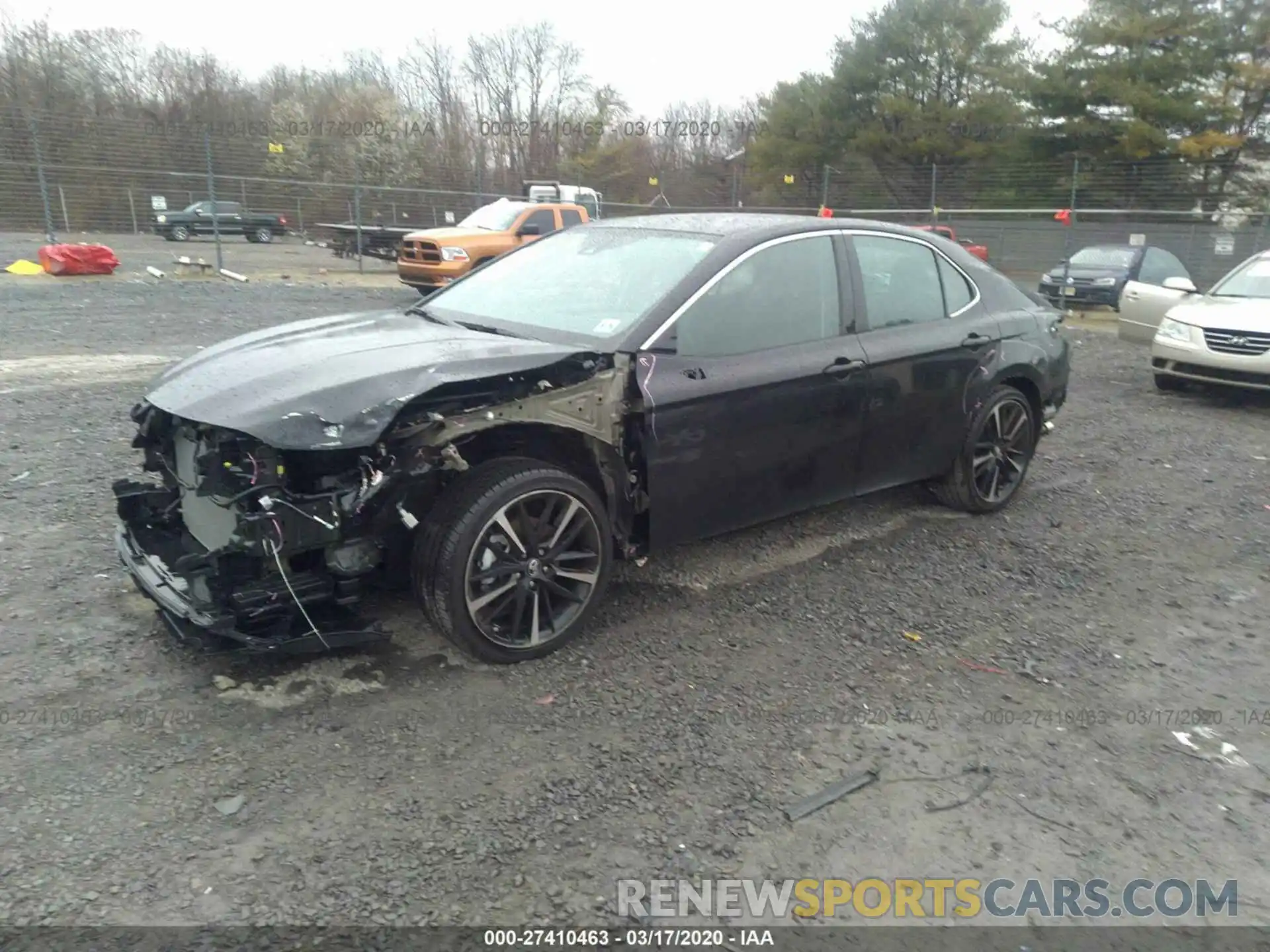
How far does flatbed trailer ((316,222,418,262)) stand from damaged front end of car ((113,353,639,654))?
65.4ft

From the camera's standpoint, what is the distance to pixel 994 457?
18.1ft

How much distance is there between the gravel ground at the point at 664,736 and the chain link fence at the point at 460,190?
1634cm

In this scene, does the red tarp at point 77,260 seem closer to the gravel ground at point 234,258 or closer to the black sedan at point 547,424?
the gravel ground at point 234,258

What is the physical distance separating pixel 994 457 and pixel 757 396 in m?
2.06

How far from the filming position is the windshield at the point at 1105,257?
17.6 m

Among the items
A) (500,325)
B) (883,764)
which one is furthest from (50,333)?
(883,764)

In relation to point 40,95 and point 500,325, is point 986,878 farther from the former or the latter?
point 40,95

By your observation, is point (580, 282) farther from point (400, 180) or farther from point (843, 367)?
point (400, 180)

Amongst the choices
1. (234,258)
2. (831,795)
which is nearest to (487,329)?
(831,795)

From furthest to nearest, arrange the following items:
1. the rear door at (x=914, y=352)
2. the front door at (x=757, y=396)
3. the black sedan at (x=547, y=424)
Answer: the rear door at (x=914, y=352), the front door at (x=757, y=396), the black sedan at (x=547, y=424)

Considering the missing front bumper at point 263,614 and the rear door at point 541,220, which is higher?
the rear door at point 541,220

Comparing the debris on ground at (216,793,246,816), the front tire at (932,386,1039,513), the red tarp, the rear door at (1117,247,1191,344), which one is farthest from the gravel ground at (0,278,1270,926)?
the red tarp
